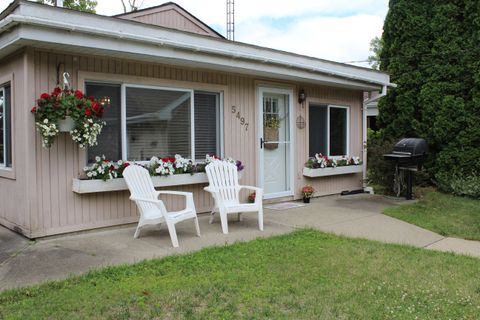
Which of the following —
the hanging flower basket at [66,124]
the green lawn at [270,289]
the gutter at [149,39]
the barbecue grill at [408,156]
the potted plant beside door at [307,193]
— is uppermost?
the gutter at [149,39]

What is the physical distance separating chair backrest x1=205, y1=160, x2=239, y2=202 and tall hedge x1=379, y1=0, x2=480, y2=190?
16.9ft

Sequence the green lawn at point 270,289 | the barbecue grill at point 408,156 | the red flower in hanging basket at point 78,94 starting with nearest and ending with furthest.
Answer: the green lawn at point 270,289 → the red flower in hanging basket at point 78,94 → the barbecue grill at point 408,156

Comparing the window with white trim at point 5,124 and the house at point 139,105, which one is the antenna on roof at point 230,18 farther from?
the window with white trim at point 5,124

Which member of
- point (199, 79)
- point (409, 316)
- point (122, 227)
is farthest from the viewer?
point (199, 79)

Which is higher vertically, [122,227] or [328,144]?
[328,144]

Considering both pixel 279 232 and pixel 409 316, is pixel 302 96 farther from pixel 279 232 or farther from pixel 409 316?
pixel 409 316

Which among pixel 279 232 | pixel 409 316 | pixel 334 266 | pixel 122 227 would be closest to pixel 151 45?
pixel 122 227

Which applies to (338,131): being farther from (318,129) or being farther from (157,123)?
(157,123)

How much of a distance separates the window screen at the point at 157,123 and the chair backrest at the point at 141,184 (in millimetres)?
562

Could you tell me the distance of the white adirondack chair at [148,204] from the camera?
474 centimetres

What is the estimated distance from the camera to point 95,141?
507cm

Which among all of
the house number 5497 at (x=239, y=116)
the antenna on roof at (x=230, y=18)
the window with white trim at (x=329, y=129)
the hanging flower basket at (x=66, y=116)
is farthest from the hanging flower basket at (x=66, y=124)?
the antenna on roof at (x=230, y=18)

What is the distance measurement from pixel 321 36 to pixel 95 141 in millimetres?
28333

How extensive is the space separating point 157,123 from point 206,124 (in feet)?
2.85
